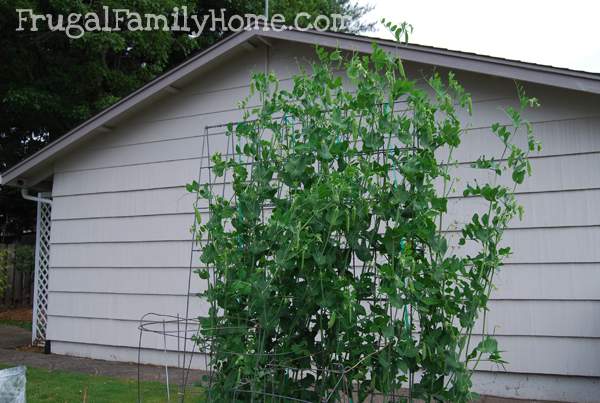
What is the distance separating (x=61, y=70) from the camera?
1431 centimetres

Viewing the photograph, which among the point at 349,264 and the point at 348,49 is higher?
the point at 348,49

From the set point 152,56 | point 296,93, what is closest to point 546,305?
point 296,93

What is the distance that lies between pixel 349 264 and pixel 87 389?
158 inches

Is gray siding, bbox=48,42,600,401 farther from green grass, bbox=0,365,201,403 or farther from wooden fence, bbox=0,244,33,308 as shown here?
wooden fence, bbox=0,244,33,308

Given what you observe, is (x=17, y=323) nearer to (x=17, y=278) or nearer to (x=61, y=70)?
(x=17, y=278)

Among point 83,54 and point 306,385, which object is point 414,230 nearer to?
point 306,385

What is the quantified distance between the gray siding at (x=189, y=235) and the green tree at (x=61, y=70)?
550 centimetres

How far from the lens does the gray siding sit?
5332 mm

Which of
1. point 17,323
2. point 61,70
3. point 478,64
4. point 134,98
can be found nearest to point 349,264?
point 478,64

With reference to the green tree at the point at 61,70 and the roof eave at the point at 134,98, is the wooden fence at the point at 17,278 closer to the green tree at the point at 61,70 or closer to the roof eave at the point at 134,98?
the green tree at the point at 61,70

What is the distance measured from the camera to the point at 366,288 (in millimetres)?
2943

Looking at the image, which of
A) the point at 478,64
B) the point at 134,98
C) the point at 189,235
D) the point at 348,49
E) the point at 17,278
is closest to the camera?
the point at 478,64

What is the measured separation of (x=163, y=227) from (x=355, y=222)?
5.08m

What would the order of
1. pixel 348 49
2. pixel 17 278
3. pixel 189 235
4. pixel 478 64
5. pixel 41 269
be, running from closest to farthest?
pixel 478 64
pixel 348 49
pixel 189 235
pixel 41 269
pixel 17 278
